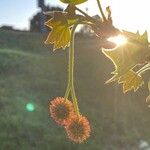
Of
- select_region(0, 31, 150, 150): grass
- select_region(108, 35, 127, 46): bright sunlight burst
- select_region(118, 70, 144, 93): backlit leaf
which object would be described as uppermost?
select_region(108, 35, 127, 46): bright sunlight burst

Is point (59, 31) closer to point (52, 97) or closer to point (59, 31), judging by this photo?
point (59, 31)

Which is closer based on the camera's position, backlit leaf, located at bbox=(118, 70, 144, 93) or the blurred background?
backlit leaf, located at bbox=(118, 70, 144, 93)

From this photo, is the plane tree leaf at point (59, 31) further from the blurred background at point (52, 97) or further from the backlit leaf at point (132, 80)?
the blurred background at point (52, 97)

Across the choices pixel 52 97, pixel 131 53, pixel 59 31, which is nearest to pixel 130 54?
pixel 131 53

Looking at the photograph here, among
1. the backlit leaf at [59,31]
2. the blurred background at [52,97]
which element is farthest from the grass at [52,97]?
the backlit leaf at [59,31]

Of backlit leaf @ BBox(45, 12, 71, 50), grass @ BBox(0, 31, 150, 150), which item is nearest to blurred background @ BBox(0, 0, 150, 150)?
grass @ BBox(0, 31, 150, 150)

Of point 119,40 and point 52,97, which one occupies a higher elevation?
point 119,40

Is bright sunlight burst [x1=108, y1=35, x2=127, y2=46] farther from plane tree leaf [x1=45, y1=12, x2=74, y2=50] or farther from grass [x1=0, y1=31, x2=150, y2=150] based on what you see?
grass [x1=0, y1=31, x2=150, y2=150]

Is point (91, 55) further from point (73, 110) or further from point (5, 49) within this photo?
point (73, 110)

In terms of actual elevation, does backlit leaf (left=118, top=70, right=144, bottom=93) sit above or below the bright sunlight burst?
below
